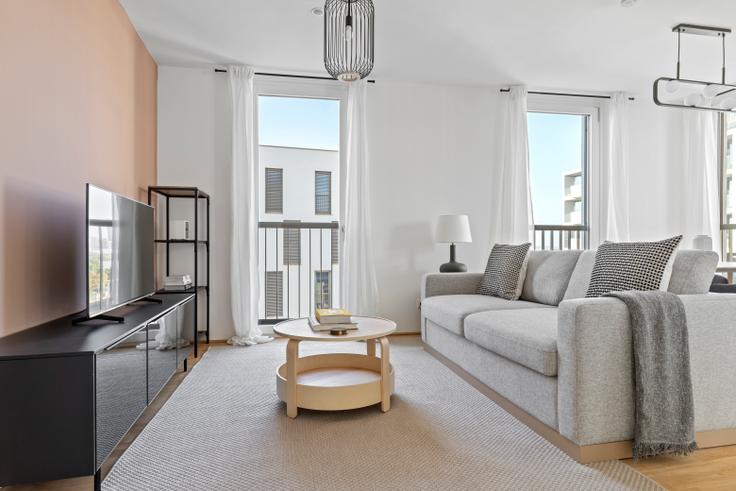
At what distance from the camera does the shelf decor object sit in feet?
11.2

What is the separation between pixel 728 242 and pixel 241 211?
17.8ft

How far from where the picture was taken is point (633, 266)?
90.0 inches

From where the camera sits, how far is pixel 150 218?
3.07 meters

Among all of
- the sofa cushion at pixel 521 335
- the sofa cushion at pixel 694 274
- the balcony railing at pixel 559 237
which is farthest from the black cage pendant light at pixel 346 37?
the balcony railing at pixel 559 237

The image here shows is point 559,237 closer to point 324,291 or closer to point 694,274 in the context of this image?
point 324,291

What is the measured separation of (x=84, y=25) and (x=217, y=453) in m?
2.45

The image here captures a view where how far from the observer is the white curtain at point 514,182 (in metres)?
4.76

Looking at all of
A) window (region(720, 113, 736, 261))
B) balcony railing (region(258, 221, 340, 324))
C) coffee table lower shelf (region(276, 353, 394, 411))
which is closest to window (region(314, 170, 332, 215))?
balcony railing (region(258, 221, 340, 324))

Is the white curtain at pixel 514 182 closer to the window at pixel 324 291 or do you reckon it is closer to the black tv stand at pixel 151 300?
the window at pixel 324 291

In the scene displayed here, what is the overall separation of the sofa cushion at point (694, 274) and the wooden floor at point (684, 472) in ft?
2.29

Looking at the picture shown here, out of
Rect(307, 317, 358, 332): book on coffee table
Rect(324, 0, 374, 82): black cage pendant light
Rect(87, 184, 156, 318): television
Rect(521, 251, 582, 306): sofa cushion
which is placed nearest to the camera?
Rect(87, 184, 156, 318): television

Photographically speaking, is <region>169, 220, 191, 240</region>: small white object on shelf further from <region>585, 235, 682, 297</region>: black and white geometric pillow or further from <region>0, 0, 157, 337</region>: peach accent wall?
<region>585, 235, 682, 297</region>: black and white geometric pillow

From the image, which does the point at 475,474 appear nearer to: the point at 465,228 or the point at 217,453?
the point at 217,453

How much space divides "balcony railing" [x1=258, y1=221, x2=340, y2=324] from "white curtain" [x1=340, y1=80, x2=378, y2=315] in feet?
1.84
